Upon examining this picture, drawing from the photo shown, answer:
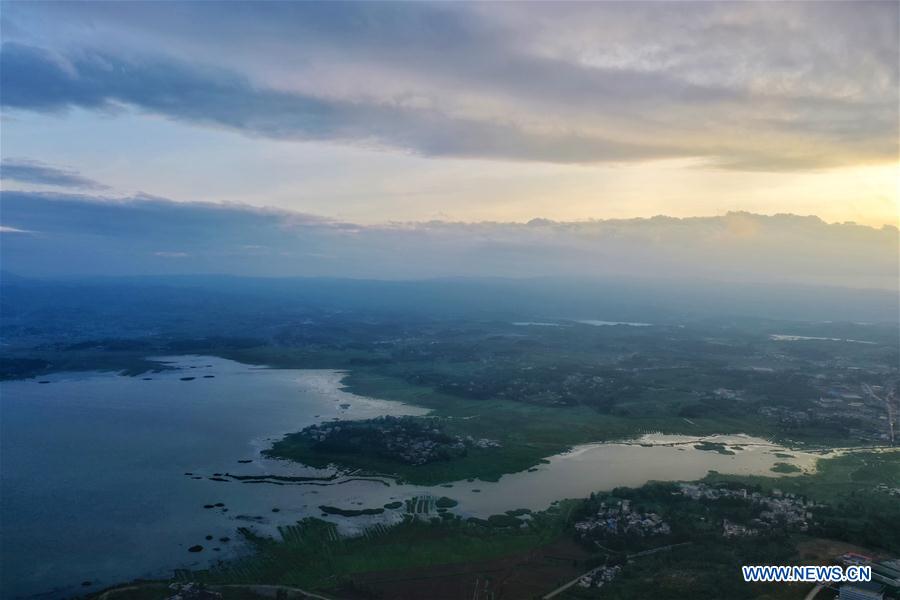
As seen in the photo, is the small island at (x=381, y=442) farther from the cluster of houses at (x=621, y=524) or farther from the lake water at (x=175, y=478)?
the cluster of houses at (x=621, y=524)

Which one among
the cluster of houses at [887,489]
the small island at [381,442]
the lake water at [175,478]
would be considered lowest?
the lake water at [175,478]

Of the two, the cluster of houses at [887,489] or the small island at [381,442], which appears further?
the small island at [381,442]

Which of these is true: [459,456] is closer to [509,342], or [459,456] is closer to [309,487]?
[309,487]

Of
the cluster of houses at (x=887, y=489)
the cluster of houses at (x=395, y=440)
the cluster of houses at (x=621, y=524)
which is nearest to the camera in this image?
the cluster of houses at (x=621, y=524)

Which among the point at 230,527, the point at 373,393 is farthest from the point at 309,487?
the point at 373,393

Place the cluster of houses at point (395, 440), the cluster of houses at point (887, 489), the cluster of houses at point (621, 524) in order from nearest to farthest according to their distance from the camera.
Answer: the cluster of houses at point (621, 524)
the cluster of houses at point (887, 489)
the cluster of houses at point (395, 440)

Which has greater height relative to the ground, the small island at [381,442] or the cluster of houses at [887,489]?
the cluster of houses at [887,489]

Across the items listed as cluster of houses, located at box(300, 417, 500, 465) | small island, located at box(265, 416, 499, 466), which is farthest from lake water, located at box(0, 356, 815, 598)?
cluster of houses, located at box(300, 417, 500, 465)

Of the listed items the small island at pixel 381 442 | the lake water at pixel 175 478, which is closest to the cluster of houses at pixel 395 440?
the small island at pixel 381 442
